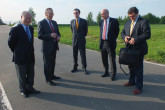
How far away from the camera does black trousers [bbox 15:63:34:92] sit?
445 cm

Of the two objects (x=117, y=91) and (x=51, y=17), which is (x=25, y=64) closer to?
(x=51, y=17)

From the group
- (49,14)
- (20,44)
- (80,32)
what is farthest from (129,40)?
(20,44)

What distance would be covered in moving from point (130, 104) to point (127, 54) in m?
1.22

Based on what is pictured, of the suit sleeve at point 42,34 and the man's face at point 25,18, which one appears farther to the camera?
the suit sleeve at point 42,34

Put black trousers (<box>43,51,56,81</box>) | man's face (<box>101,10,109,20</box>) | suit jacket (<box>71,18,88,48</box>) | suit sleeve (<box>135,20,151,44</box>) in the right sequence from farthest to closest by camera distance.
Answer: suit jacket (<box>71,18,88,48</box>) → man's face (<box>101,10,109,20</box>) → black trousers (<box>43,51,56,81</box>) → suit sleeve (<box>135,20,151,44</box>)

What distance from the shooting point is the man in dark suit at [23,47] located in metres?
4.23

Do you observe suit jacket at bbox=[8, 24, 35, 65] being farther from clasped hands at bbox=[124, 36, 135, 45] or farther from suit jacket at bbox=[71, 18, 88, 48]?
clasped hands at bbox=[124, 36, 135, 45]

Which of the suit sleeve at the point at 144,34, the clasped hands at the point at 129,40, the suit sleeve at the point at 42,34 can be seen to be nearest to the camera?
the suit sleeve at the point at 144,34

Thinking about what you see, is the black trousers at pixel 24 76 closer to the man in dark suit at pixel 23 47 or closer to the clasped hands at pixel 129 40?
the man in dark suit at pixel 23 47

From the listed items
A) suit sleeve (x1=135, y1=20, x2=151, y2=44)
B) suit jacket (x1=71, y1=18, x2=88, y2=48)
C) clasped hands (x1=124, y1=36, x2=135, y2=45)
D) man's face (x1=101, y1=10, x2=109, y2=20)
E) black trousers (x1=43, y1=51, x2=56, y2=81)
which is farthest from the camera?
suit jacket (x1=71, y1=18, x2=88, y2=48)

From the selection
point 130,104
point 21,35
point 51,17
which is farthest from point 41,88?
point 130,104

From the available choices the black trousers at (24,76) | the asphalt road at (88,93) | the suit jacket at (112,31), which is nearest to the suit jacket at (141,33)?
the suit jacket at (112,31)

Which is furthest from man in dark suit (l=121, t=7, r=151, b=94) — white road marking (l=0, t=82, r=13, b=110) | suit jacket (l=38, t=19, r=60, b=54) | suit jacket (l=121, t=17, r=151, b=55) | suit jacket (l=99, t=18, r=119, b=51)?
white road marking (l=0, t=82, r=13, b=110)

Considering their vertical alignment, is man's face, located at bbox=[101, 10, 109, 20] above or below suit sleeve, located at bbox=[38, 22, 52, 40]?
above
